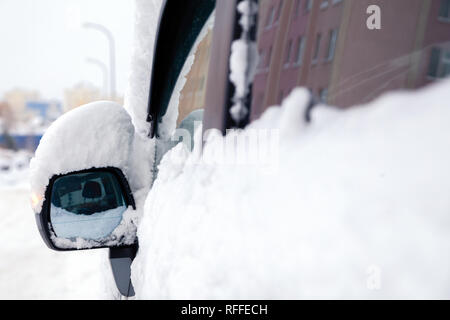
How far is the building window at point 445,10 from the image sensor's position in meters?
0.60

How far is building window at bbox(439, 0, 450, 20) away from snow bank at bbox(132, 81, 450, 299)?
0.11m

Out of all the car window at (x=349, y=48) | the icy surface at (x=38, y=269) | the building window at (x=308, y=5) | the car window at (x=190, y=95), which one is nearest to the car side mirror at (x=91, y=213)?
the car window at (x=190, y=95)

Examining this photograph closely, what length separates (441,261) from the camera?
0.51m

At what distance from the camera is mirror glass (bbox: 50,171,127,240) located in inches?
60.4

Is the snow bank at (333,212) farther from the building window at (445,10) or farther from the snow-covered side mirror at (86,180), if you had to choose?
the snow-covered side mirror at (86,180)

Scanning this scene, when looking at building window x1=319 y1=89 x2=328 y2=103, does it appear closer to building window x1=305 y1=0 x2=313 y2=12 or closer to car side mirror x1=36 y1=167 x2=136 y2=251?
building window x1=305 y1=0 x2=313 y2=12

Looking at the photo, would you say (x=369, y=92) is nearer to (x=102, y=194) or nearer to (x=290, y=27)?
(x=290, y=27)

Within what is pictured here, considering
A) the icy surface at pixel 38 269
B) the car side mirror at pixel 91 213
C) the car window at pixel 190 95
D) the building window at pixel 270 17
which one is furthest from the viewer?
the icy surface at pixel 38 269

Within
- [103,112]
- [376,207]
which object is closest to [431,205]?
[376,207]

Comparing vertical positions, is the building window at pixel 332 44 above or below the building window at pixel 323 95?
above

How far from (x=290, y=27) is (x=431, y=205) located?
504mm

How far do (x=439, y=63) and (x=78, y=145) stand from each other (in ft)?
3.94

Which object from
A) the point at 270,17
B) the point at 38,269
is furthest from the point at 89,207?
the point at 38,269

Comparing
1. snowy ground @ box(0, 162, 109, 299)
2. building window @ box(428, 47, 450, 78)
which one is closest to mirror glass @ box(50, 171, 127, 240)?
building window @ box(428, 47, 450, 78)
